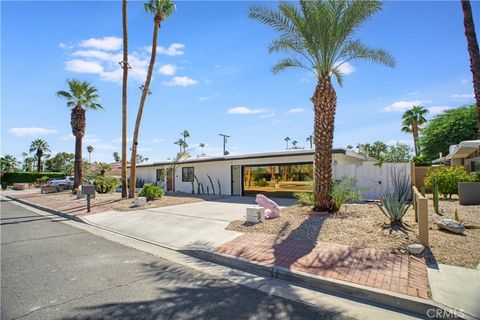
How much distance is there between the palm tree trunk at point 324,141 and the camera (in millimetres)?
10445

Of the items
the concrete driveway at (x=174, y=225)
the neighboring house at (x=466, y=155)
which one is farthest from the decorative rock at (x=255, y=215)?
the neighboring house at (x=466, y=155)

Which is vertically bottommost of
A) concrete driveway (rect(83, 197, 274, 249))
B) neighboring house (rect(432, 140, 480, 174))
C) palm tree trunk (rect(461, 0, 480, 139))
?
concrete driveway (rect(83, 197, 274, 249))

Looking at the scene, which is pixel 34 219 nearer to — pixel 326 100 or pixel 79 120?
pixel 326 100

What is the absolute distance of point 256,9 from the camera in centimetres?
1045

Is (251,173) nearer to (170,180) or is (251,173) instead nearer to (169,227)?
(170,180)

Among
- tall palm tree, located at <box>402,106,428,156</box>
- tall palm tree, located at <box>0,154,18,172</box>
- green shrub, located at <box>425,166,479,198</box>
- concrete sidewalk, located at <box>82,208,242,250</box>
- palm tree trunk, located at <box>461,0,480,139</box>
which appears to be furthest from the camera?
tall palm tree, located at <box>0,154,18,172</box>

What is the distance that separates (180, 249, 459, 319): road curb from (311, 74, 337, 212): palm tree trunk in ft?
16.7

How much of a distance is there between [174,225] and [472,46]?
9.31 metres

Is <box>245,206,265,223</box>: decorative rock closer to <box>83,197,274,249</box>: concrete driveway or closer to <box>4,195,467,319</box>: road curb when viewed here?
<box>83,197,274,249</box>: concrete driveway

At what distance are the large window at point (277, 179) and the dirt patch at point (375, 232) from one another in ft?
24.2

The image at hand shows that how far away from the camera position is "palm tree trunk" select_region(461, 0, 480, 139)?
22.2ft

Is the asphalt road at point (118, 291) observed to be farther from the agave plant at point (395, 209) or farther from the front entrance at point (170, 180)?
the front entrance at point (170, 180)

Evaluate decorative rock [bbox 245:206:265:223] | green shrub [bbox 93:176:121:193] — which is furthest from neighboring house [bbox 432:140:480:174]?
green shrub [bbox 93:176:121:193]

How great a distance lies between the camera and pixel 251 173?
2102 cm
